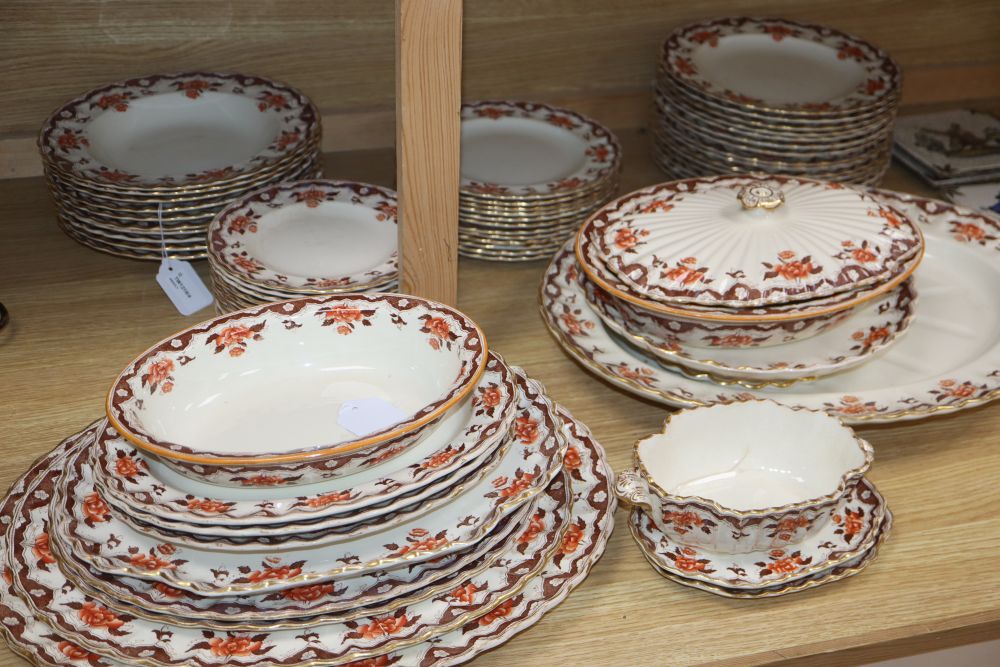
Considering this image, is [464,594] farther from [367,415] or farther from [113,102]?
[113,102]

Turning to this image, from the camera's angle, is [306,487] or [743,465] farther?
[743,465]

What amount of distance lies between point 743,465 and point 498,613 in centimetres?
26

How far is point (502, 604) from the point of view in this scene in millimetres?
824

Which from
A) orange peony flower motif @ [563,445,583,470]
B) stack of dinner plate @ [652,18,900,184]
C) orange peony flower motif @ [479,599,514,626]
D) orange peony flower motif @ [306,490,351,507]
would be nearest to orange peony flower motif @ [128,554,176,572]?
orange peony flower motif @ [306,490,351,507]

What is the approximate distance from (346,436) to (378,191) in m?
0.42

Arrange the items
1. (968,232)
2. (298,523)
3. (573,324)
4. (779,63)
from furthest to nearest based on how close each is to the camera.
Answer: (779,63) → (968,232) → (573,324) → (298,523)

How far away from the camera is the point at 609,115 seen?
5.02 feet

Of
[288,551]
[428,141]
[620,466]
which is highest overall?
[428,141]

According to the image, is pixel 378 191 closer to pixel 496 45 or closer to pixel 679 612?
pixel 496 45

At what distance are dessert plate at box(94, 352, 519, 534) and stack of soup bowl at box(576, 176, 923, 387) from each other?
211mm

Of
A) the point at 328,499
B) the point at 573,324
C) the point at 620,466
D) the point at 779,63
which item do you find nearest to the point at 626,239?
the point at 573,324

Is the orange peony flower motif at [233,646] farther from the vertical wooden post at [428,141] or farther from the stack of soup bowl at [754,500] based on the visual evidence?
the vertical wooden post at [428,141]

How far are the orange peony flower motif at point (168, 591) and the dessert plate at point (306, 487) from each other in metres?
0.05

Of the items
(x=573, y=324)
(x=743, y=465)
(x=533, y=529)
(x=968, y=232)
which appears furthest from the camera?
(x=968, y=232)
